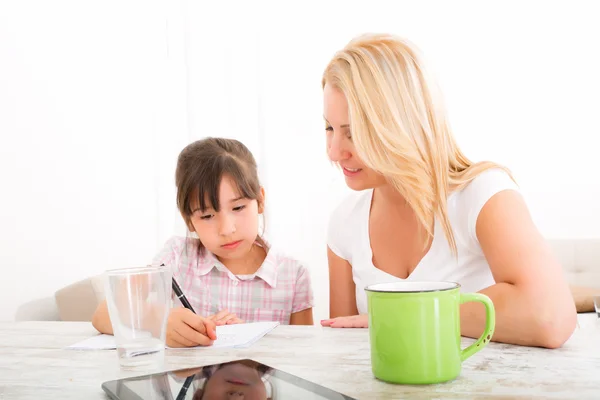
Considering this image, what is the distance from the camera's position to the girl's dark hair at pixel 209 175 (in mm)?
1568

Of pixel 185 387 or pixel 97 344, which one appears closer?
pixel 185 387

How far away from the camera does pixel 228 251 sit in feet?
5.28

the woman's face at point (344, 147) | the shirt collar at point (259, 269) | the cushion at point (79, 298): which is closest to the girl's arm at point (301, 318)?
the shirt collar at point (259, 269)

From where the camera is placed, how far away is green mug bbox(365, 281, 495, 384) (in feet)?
2.20

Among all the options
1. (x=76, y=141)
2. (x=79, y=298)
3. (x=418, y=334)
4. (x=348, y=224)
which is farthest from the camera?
(x=76, y=141)

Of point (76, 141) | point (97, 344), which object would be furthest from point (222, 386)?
point (76, 141)

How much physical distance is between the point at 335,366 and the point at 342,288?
0.66 meters

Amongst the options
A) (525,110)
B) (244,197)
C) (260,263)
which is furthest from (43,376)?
(525,110)

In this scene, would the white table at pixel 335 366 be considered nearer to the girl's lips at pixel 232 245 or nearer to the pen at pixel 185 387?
the pen at pixel 185 387

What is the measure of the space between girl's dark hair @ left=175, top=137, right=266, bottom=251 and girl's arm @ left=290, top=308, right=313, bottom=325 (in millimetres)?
330

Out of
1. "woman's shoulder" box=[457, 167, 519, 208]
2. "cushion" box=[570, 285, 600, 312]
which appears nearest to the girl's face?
"woman's shoulder" box=[457, 167, 519, 208]

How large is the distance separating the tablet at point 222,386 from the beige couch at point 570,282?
5.08ft

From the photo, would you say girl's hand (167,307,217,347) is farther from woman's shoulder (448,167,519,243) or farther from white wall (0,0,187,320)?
white wall (0,0,187,320)

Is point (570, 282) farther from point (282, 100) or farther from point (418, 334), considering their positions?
point (418, 334)
